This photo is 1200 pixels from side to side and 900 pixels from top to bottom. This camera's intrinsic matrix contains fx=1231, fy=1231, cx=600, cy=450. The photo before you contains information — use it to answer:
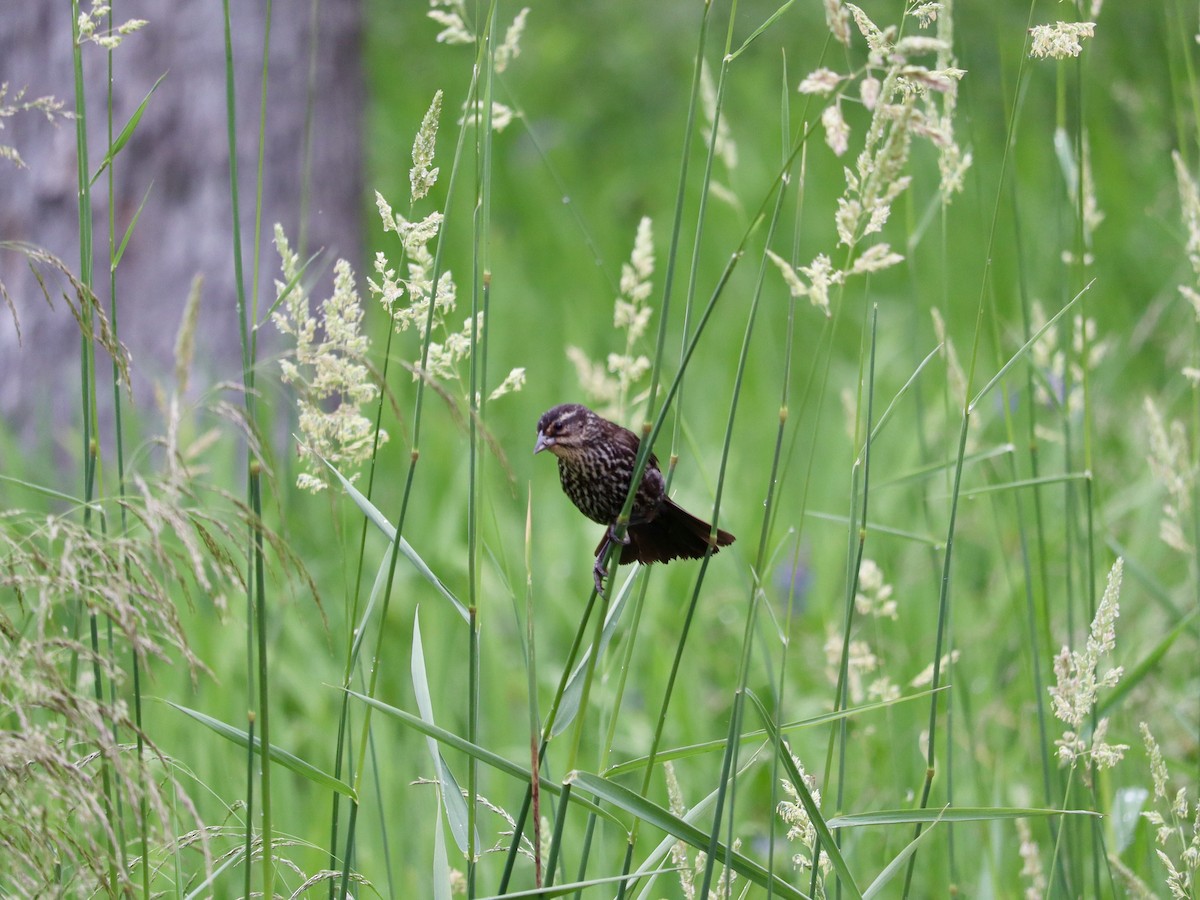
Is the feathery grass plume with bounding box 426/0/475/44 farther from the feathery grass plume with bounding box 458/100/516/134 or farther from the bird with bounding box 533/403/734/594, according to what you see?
the bird with bounding box 533/403/734/594

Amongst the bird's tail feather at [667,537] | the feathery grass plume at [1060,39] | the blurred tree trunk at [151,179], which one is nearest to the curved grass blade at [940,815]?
the bird's tail feather at [667,537]

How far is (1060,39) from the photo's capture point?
124cm

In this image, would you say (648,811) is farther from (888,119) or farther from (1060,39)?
(1060,39)

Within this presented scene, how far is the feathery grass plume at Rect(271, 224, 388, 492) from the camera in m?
1.29

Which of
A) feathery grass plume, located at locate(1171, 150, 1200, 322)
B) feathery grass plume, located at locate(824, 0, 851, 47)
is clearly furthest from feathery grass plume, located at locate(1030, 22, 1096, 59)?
feathery grass plume, located at locate(1171, 150, 1200, 322)

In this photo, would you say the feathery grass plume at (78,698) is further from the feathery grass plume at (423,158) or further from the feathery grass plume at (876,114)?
the feathery grass plume at (876,114)

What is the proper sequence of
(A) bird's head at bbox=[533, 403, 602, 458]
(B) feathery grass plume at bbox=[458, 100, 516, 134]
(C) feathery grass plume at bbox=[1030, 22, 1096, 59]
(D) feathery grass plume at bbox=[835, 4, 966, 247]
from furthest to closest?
(A) bird's head at bbox=[533, 403, 602, 458]
(B) feathery grass plume at bbox=[458, 100, 516, 134]
(C) feathery grass plume at bbox=[1030, 22, 1096, 59]
(D) feathery grass plume at bbox=[835, 4, 966, 247]

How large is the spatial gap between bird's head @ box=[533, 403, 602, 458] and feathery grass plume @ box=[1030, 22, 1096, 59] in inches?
36.8

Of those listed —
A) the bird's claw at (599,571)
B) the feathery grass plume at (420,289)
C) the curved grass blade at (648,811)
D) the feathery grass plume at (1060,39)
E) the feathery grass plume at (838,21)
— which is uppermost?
the feathery grass plume at (1060,39)

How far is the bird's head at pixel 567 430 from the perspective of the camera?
1.98 m

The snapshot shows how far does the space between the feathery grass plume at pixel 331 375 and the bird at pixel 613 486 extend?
51 cm

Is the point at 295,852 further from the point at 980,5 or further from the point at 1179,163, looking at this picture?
the point at 980,5

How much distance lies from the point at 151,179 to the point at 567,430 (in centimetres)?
265

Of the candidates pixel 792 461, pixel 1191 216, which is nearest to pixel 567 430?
pixel 1191 216
